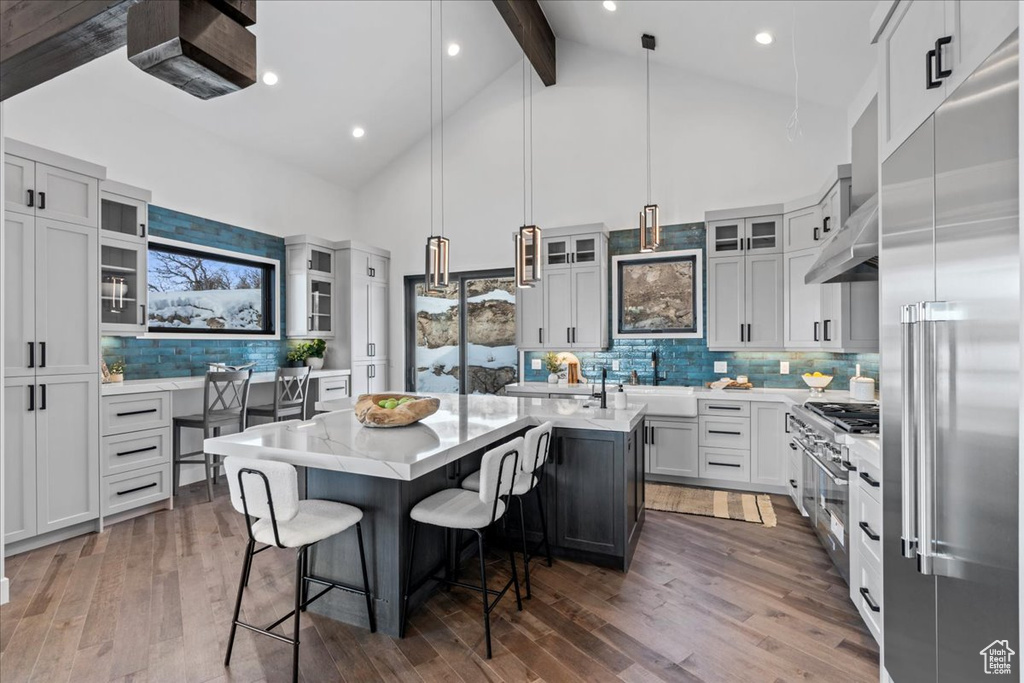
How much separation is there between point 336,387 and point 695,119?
511 cm

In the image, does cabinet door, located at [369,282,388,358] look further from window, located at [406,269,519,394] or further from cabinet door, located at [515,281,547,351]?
cabinet door, located at [515,281,547,351]

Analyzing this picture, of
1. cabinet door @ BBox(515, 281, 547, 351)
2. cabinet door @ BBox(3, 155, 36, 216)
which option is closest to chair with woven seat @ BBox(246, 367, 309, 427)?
cabinet door @ BBox(3, 155, 36, 216)

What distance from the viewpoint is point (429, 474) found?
269 centimetres

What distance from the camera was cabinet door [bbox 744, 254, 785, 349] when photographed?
15.3 ft

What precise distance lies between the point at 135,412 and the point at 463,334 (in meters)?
3.60

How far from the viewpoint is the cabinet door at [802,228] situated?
427 centimetres

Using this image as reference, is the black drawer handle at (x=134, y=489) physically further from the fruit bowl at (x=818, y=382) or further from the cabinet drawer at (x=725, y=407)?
the fruit bowl at (x=818, y=382)

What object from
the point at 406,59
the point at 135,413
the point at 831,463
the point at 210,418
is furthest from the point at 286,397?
the point at 831,463

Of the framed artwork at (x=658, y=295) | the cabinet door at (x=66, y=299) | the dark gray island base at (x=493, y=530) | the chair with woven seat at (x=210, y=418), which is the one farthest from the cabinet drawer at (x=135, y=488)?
the framed artwork at (x=658, y=295)

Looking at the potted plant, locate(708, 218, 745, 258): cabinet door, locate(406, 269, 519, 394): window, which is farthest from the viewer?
locate(406, 269, 519, 394): window

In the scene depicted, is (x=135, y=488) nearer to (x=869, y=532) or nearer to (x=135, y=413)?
(x=135, y=413)

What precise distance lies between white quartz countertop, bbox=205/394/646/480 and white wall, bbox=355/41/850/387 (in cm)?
300

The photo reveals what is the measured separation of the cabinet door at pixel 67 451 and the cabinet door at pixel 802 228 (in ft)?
19.0

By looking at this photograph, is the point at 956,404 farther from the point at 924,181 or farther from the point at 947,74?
the point at 947,74
